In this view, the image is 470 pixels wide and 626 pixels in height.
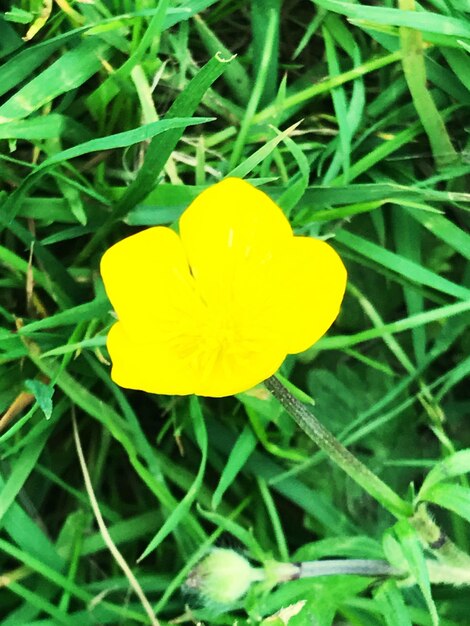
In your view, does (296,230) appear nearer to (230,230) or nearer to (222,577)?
(230,230)

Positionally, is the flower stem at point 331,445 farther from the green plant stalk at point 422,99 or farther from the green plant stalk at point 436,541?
the green plant stalk at point 422,99

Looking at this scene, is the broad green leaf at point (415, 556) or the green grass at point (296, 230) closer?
the broad green leaf at point (415, 556)

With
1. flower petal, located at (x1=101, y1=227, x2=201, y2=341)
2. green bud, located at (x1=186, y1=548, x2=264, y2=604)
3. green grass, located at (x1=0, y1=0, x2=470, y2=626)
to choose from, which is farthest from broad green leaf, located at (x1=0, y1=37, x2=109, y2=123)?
green bud, located at (x1=186, y1=548, x2=264, y2=604)

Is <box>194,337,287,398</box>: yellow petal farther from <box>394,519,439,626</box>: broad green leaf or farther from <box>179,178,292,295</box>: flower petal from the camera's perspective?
<box>394,519,439,626</box>: broad green leaf

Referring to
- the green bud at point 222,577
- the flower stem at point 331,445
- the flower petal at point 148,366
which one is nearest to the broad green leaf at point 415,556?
the flower stem at point 331,445

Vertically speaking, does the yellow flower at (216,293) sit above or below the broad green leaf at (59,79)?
below

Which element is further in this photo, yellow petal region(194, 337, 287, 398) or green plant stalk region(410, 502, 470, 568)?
green plant stalk region(410, 502, 470, 568)

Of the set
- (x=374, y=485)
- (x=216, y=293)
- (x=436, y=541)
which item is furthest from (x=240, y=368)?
(x=436, y=541)
